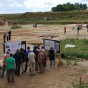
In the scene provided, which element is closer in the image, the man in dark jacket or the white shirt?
the man in dark jacket

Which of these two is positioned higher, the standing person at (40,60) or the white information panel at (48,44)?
the white information panel at (48,44)

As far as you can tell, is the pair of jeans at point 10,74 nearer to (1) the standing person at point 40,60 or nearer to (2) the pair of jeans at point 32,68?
(2) the pair of jeans at point 32,68

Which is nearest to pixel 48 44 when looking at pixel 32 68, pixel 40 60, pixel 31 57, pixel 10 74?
pixel 40 60

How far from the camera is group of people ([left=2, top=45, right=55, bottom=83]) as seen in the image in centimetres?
1606

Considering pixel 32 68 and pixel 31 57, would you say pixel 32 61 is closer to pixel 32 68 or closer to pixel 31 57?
pixel 31 57

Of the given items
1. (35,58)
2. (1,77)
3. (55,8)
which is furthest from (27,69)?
(55,8)

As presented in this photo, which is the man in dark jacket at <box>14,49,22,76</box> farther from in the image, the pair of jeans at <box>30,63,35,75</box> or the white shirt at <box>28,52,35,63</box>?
the pair of jeans at <box>30,63,35,75</box>

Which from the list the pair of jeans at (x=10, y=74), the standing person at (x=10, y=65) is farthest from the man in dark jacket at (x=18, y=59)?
the pair of jeans at (x=10, y=74)

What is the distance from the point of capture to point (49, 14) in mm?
115938

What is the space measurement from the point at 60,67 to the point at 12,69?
4.69m

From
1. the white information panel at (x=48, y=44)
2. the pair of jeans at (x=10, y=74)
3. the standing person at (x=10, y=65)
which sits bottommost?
the pair of jeans at (x=10, y=74)

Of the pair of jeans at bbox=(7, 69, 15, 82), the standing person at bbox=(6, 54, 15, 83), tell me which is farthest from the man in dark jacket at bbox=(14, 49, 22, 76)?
the pair of jeans at bbox=(7, 69, 15, 82)

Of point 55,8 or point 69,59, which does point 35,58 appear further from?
point 55,8

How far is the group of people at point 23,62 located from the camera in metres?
16.1
